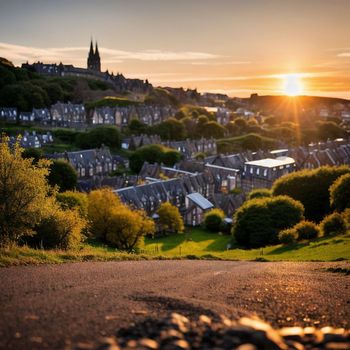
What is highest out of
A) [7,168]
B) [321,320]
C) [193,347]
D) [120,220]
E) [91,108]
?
[91,108]

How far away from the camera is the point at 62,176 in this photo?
64.1 meters

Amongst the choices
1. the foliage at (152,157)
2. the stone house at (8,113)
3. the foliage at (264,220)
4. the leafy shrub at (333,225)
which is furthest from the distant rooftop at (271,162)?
the stone house at (8,113)

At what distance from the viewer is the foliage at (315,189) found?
4888 cm

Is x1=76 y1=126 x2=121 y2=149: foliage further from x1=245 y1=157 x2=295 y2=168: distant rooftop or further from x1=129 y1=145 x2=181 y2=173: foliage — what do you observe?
x1=245 y1=157 x2=295 y2=168: distant rooftop

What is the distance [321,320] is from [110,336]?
5402mm

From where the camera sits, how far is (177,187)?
6481cm

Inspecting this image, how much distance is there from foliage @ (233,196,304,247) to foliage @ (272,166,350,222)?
24.1 ft

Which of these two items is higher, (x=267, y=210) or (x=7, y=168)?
(x=7, y=168)

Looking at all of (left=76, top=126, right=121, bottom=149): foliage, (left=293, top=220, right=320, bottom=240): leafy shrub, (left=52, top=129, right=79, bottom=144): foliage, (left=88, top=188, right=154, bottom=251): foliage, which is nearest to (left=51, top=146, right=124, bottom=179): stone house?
(left=76, top=126, right=121, bottom=149): foliage

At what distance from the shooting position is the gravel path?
837 cm

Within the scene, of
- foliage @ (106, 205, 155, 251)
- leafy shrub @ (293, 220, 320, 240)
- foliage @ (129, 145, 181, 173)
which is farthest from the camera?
foliage @ (129, 145, 181, 173)

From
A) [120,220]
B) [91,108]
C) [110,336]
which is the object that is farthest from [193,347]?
[91,108]

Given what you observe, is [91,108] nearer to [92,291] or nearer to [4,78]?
[4,78]

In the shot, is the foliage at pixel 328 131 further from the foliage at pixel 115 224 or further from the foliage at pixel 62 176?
the foliage at pixel 115 224
